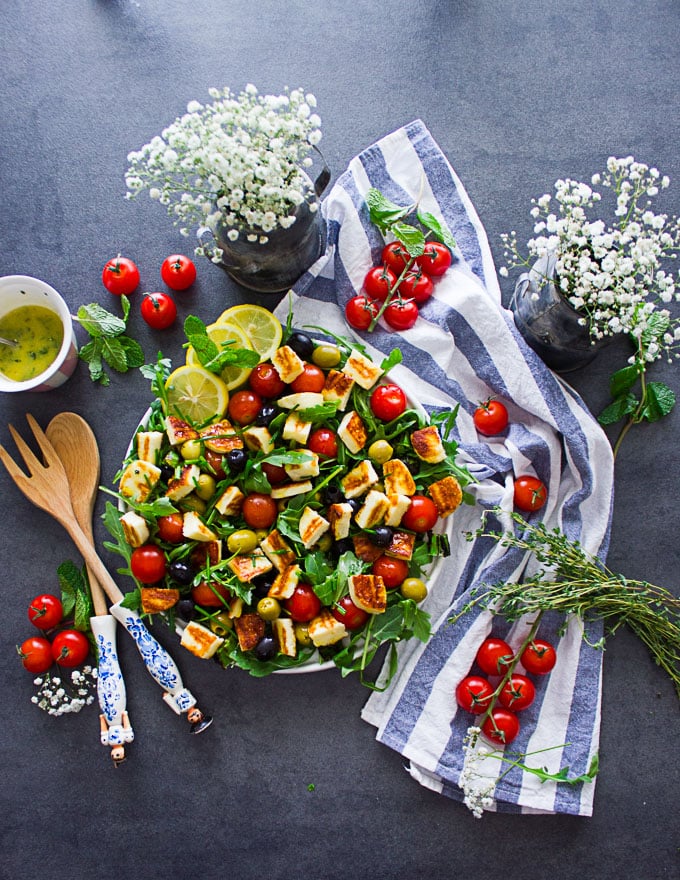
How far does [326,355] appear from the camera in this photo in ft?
6.58

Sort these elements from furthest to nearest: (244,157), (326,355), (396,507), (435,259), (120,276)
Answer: (120,276), (435,259), (326,355), (396,507), (244,157)

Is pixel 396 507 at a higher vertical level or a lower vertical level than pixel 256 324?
lower

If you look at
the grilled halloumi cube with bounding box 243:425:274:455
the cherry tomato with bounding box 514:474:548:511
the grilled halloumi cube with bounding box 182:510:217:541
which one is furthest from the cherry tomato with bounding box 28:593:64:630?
the cherry tomato with bounding box 514:474:548:511

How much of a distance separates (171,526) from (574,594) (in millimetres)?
1055

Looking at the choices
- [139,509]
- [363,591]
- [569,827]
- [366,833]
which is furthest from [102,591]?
[569,827]

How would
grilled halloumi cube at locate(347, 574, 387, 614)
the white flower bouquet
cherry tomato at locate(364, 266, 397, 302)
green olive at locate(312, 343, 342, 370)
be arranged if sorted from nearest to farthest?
1. the white flower bouquet
2. grilled halloumi cube at locate(347, 574, 387, 614)
3. green olive at locate(312, 343, 342, 370)
4. cherry tomato at locate(364, 266, 397, 302)

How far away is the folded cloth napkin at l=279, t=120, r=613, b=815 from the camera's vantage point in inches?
82.4

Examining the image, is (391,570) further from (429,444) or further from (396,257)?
(396,257)

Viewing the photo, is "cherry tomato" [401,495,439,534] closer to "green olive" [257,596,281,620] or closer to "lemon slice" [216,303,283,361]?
"green olive" [257,596,281,620]

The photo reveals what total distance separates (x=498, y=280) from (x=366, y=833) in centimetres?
168

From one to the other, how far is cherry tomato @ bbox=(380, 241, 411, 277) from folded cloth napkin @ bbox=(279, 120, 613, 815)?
0.17ft

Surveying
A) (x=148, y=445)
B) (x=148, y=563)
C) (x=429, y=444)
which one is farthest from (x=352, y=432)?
(x=148, y=563)

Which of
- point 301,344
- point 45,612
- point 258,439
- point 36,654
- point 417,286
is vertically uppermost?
point 417,286

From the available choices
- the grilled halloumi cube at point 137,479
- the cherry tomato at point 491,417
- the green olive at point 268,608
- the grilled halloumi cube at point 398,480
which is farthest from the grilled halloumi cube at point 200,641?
the cherry tomato at point 491,417
